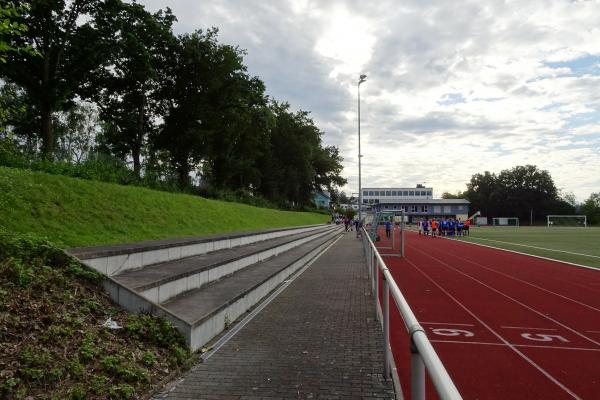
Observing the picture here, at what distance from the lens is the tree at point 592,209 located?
4154 inches

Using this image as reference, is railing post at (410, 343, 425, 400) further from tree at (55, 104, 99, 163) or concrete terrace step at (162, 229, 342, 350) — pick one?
tree at (55, 104, 99, 163)

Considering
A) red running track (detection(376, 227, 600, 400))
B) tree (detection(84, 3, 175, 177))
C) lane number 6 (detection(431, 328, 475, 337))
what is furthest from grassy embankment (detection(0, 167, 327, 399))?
tree (detection(84, 3, 175, 177))

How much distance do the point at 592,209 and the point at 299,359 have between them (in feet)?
455

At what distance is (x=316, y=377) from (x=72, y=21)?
25082mm

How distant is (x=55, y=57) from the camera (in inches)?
884

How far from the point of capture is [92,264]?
5.81 meters

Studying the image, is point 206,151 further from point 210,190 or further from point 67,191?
point 67,191

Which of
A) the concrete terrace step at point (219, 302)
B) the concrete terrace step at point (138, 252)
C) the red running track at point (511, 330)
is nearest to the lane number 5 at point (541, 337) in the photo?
the red running track at point (511, 330)

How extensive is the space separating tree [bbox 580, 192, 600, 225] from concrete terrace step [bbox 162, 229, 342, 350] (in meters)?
118

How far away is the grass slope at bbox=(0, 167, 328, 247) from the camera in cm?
703

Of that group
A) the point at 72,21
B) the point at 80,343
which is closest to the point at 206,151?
the point at 72,21

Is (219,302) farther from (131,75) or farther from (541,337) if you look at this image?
(131,75)

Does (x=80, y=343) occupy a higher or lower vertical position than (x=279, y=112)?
lower

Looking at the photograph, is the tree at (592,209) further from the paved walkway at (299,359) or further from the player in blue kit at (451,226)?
the paved walkway at (299,359)
